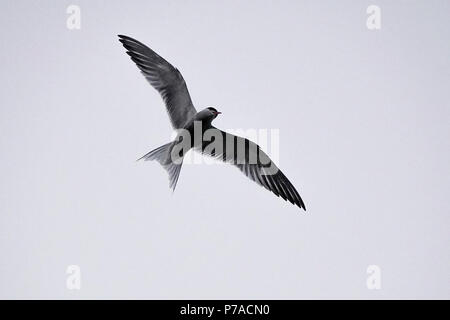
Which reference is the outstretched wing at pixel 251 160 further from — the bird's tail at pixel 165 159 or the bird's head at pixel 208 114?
the bird's tail at pixel 165 159

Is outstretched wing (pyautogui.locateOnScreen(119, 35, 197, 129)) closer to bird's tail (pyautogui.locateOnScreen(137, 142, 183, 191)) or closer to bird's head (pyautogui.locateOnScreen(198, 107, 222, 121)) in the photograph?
bird's head (pyautogui.locateOnScreen(198, 107, 222, 121))

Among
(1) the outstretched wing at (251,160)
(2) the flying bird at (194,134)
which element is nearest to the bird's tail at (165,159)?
(2) the flying bird at (194,134)

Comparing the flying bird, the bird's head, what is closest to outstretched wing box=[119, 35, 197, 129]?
the flying bird

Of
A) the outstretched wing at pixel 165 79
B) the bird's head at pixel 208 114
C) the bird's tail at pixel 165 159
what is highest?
the outstretched wing at pixel 165 79

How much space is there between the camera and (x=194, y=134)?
4.96 m

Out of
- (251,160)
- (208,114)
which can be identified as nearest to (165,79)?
(208,114)

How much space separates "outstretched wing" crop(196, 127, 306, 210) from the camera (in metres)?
5.04

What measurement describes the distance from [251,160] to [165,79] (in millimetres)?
1231

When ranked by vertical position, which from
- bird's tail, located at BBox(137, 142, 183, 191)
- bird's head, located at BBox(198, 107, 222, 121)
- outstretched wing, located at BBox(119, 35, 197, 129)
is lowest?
bird's tail, located at BBox(137, 142, 183, 191)

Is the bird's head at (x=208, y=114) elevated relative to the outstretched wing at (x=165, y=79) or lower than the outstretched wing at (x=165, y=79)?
lower

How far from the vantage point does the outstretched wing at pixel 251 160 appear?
16.5 feet
